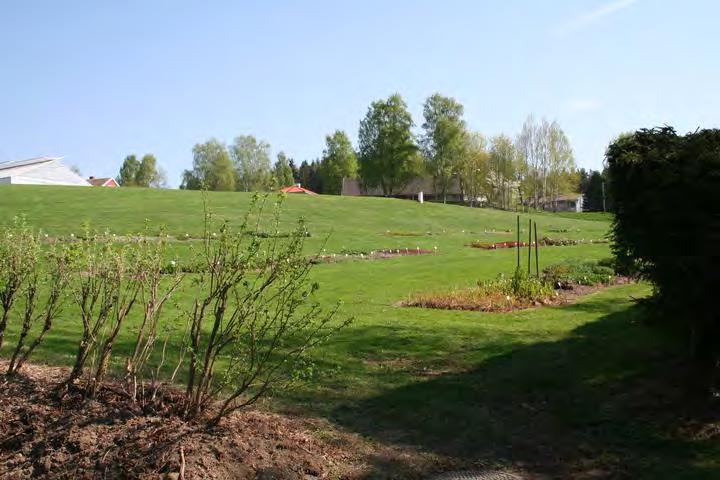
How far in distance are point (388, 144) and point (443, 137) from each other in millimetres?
6554

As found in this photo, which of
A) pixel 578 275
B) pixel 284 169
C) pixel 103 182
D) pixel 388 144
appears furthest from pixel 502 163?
pixel 578 275

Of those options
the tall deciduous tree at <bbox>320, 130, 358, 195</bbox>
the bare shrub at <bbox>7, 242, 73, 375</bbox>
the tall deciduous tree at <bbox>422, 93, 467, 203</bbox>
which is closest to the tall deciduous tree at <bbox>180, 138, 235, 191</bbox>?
the tall deciduous tree at <bbox>320, 130, 358, 195</bbox>

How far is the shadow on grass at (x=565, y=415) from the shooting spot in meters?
4.97

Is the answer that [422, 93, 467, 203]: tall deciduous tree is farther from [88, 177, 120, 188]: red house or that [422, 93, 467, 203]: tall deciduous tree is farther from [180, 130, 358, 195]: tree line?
[88, 177, 120, 188]: red house

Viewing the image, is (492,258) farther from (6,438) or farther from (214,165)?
(214,165)

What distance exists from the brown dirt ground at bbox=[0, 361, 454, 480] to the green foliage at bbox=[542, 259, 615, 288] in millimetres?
8920

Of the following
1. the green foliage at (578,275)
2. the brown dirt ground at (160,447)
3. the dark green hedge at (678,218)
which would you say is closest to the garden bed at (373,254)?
the green foliage at (578,275)

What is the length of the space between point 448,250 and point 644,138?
1715cm

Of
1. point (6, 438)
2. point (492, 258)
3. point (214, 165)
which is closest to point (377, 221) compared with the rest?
point (492, 258)

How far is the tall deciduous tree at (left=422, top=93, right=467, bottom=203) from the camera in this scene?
7428 cm

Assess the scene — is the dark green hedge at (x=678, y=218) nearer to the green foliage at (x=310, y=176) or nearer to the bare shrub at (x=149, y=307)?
the bare shrub at (x=149, y=307)

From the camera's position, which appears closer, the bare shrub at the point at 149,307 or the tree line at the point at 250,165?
the bare shrub at the point at 149,307

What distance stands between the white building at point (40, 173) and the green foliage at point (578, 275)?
5268cm

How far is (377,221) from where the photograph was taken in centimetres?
3509
